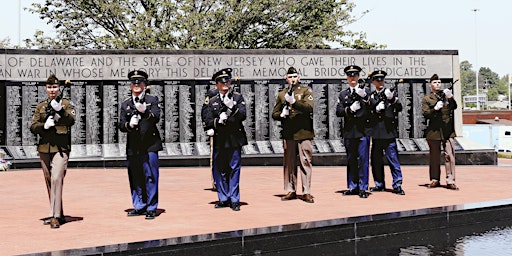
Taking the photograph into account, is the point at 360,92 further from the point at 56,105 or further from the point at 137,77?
the point at 56,105

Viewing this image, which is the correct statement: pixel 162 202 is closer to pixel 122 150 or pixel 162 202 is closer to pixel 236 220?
pixel 236 220

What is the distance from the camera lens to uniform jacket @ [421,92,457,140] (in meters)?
10.7

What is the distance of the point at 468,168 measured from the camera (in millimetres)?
15609

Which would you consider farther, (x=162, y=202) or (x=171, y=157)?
(x=171, y=157)

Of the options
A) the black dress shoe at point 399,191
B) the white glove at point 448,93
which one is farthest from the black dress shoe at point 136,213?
the white glove at point 448,93

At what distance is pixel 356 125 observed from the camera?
9.73m

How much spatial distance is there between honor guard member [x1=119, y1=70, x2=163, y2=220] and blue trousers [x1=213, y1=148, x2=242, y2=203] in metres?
0.93

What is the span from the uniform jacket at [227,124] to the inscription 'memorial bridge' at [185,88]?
285 inches

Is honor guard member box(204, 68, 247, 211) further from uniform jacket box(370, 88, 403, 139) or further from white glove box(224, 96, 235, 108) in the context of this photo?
uniform jacket box(370, 88, 403, 139)

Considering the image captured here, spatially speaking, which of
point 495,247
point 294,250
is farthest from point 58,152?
point 495,247

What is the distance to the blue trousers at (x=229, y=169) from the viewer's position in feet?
28.4

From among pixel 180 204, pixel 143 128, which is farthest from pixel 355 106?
pixel 143 128

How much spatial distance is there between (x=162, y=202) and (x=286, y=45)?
59.5ft

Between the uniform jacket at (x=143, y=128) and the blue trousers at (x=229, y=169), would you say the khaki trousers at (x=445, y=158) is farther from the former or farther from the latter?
the uniform jacket at (x=143, y=128)
